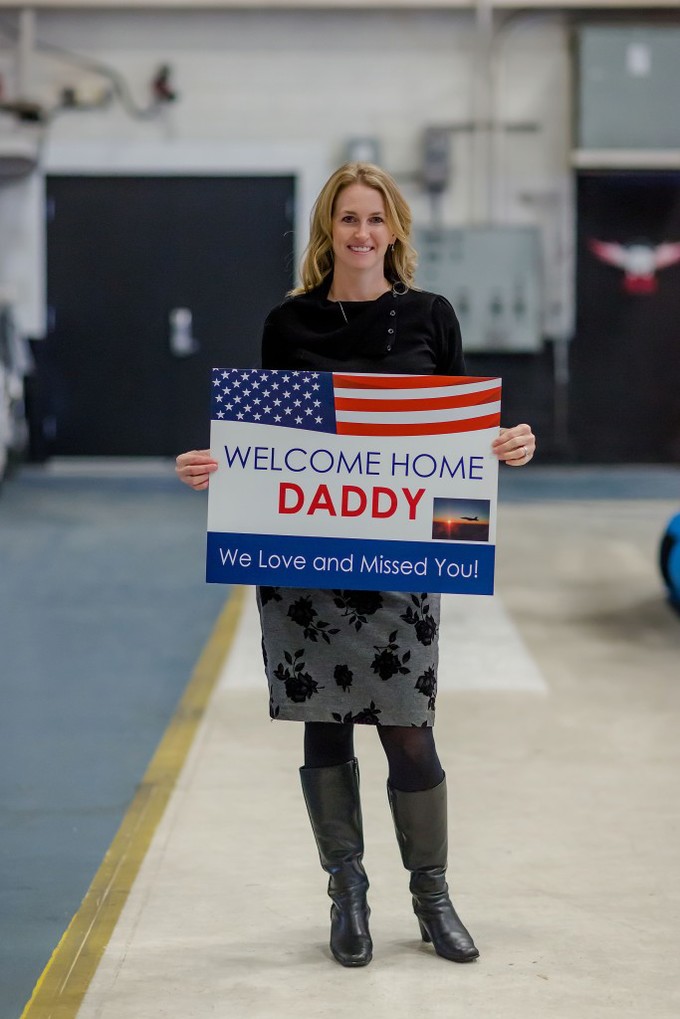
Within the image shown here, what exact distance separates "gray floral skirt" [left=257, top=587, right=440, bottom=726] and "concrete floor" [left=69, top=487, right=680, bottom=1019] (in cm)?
49

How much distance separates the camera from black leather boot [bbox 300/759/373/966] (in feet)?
8.53

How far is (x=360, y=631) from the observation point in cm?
252

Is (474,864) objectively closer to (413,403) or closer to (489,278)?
(413,403)

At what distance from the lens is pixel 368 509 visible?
2.54 metres

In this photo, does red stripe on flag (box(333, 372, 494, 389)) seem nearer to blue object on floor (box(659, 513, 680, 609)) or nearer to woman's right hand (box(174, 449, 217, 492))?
woman's right hand (box(174, 449, 217, 492))

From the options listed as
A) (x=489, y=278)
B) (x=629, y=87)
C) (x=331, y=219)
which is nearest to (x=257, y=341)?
(x=489, y=278)

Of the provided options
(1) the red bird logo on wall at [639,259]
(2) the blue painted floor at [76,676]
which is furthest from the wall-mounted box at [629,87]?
(2) the blue painted floor at [76,676]

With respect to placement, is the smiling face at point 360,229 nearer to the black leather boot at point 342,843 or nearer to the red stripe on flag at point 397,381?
the red stripe on flag at point 397,381

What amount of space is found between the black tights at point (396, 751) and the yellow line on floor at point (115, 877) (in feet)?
1.83

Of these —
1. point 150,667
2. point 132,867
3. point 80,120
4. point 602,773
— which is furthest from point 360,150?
point 132,867

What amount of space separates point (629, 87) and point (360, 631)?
29.2 feet

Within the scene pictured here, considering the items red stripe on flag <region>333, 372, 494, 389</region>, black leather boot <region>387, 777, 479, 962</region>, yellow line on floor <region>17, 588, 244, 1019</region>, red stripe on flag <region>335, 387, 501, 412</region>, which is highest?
red stripe on flag <region>333, 372, 494, 389</region>

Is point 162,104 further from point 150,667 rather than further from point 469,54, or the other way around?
point 150,667

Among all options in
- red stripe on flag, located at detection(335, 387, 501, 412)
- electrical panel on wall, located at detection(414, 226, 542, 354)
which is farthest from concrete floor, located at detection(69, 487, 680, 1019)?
electrical panel on wall, located at detection(414, 226, 542, 354)
